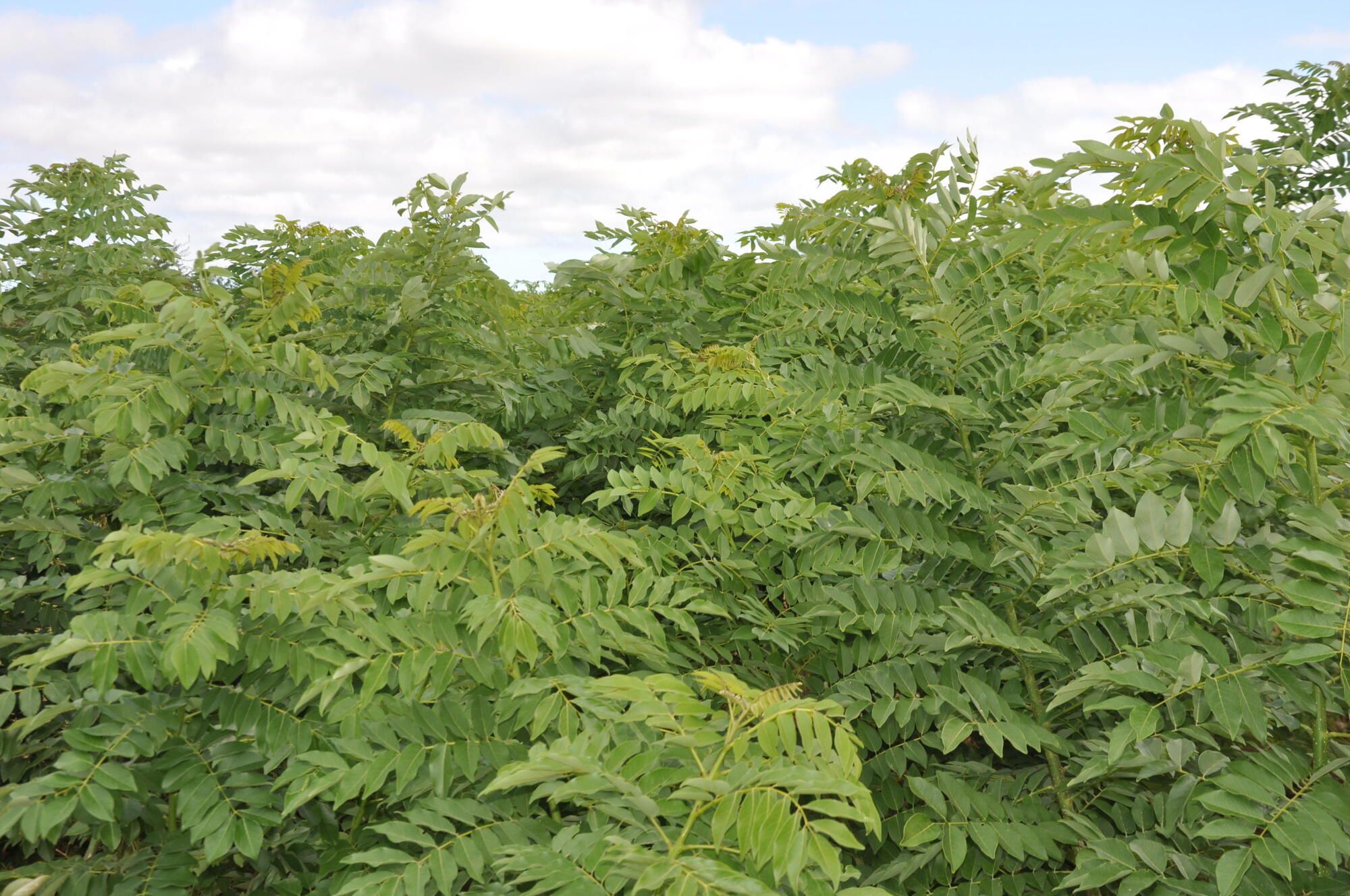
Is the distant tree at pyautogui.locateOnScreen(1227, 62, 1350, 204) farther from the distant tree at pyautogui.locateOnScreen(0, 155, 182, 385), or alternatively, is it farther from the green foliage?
the distant tree at pyautogui.locateOnScreen(0, 155, 182, 385)

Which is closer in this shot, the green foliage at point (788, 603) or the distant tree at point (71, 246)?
the green foliage at point (788, 603)

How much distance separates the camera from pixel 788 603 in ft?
7.96

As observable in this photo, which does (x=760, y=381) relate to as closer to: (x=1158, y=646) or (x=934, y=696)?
(x=934, y=696)

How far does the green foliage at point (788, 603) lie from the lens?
1.50 m

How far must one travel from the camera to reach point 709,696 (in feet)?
7.44

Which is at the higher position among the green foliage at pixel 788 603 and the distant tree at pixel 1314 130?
the distant tree at pixel 1314 130

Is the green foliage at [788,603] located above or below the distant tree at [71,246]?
below

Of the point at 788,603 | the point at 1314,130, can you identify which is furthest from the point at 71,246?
the point at 1314,130

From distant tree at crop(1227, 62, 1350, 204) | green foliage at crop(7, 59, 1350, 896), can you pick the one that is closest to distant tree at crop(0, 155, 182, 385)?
green foliage at crop(7, 59, 1350, 896)

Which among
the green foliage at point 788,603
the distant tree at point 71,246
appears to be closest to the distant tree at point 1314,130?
the green foliage at point 788,603

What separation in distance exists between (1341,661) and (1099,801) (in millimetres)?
705

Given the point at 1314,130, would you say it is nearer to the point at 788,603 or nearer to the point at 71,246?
the point at 788,603

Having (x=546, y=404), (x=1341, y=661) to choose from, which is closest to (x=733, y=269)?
(x=546, y=404)

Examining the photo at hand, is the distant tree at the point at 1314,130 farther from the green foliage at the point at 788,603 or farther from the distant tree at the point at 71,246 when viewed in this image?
the distant tree at the point at 71,246
